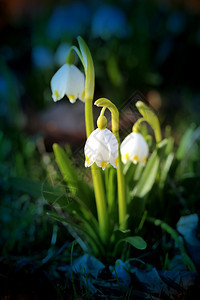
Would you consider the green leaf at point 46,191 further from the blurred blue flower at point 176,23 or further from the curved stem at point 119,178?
the blurred blue flower at point 176,23

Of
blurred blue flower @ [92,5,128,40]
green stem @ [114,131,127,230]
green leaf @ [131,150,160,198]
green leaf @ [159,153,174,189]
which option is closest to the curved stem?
green stem @ [114,131,127,230]

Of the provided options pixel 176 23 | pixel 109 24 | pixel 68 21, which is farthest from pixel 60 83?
pixel 176 23

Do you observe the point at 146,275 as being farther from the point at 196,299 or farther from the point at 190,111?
the point at 190,111

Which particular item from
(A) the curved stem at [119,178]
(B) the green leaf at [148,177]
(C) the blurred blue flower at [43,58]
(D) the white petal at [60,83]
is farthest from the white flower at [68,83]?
(C) the blurred blue flower at [43,58]

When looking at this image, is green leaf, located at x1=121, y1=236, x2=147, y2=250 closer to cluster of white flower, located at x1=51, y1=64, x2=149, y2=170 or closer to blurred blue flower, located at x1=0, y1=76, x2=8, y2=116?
cluster of white flower, located at x1=51, y1=64, x2=149, y2=170

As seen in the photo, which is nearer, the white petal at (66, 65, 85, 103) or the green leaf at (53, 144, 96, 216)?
the white petal at (66, 65, 85, 103)

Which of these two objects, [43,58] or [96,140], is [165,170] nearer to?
[96,140]

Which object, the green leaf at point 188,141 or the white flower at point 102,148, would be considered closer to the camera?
the white flower at point 102,148
